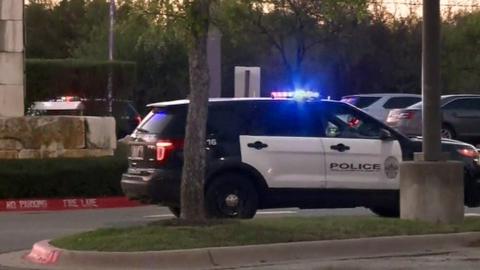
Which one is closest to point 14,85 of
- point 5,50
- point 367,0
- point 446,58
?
point 5,50

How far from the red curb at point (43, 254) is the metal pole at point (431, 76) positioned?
4.72 m

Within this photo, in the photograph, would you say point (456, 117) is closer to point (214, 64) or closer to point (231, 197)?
point (214, 64)

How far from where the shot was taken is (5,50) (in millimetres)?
20922

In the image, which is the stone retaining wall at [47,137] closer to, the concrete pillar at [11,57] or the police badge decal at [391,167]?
the concrete pillar at [11,57]

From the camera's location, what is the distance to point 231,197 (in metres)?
14.1

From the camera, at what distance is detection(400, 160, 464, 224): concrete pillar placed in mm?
12570

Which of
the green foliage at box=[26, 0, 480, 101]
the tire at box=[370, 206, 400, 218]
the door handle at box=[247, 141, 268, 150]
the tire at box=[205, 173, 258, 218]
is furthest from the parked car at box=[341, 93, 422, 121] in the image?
the tire at box=[205, 173, 258, 218]

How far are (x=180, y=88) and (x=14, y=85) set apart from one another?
30.8 m

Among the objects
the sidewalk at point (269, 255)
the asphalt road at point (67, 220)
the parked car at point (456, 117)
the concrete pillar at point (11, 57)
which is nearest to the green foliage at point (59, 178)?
the asphalt road at point (67, 220)

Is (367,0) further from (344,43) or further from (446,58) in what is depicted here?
(446,58)

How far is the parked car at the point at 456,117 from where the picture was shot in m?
28.4

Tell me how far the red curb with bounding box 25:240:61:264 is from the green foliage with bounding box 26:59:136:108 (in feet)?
41.9

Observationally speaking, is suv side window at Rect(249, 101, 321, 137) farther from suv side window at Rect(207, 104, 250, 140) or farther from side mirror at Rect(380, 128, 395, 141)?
side mirror at Rect(380, 128, 395, 141)

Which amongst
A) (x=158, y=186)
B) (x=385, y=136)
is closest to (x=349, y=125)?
(x=385, y=136)
